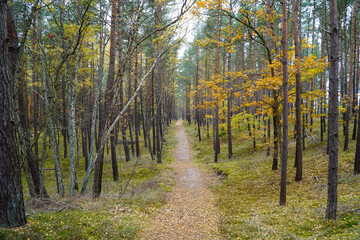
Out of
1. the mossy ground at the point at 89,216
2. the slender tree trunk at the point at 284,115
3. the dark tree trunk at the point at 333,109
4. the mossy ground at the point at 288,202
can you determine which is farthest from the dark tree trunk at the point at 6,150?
the slender tree trunk at the point at 284,115

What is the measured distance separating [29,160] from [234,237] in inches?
280

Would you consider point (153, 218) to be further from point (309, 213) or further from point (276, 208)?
point (309, 213)

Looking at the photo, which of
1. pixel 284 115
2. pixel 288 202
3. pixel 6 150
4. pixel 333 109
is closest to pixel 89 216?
pixel 6 150

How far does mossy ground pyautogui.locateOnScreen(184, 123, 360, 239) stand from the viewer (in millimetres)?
4801

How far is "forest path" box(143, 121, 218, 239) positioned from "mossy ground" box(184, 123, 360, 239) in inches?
18.4

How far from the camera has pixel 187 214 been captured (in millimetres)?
7359

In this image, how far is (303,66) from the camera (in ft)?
26.6

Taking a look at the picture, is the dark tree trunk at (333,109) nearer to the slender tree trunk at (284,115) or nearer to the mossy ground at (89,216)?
the slender tree trunk at (284,115)

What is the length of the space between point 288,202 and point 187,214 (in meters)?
3.65

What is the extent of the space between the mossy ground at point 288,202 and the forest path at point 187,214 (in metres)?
0.47

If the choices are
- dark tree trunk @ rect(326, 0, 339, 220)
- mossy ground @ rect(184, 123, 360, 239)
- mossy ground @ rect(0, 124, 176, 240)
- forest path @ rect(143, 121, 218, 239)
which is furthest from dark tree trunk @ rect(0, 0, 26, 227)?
dark tree trunk @ rect(326, 0, 339, 220)

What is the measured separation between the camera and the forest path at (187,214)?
5.81m

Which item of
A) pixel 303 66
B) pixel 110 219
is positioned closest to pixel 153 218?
pixel 110 219

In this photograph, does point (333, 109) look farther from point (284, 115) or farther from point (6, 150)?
point (6, 150)
